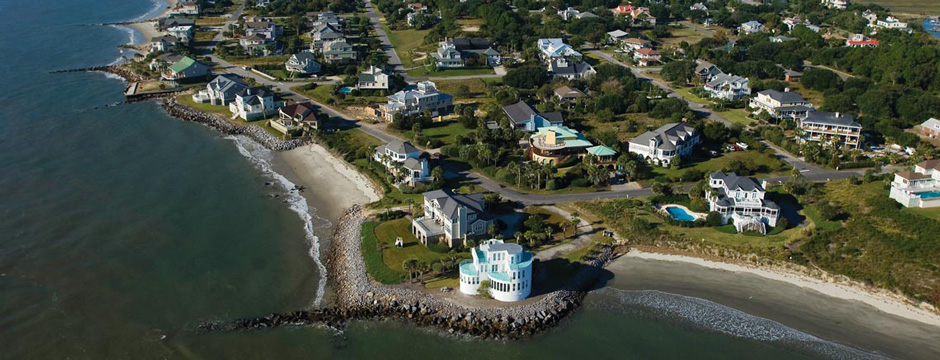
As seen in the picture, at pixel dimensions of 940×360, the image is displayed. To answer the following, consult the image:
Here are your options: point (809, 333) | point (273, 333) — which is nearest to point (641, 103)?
point (809, 333)

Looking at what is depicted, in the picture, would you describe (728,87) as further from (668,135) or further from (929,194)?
(929,194)

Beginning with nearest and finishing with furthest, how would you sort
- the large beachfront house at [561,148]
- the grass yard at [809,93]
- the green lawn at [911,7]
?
the large beachfront house at [561,148], the grass yard at [809,93], the green lawn at [911,7]

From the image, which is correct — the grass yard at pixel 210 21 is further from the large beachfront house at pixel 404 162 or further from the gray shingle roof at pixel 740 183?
the gray shingle roof at pixel 740 183

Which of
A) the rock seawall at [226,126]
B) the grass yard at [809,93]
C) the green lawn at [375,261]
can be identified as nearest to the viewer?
the green lawn at [375,261]

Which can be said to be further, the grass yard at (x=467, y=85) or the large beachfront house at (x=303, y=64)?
the large beachfront house at (x=303, y=64)

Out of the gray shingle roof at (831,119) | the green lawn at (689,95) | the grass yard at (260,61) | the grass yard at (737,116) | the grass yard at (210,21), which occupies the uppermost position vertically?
the grass yard at (210,21)

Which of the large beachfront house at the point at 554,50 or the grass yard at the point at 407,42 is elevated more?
the large beachfront house at the point at 554,50

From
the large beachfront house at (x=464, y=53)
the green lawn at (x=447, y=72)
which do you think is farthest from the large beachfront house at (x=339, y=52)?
the large beachfront house at (x=464, y=53)
